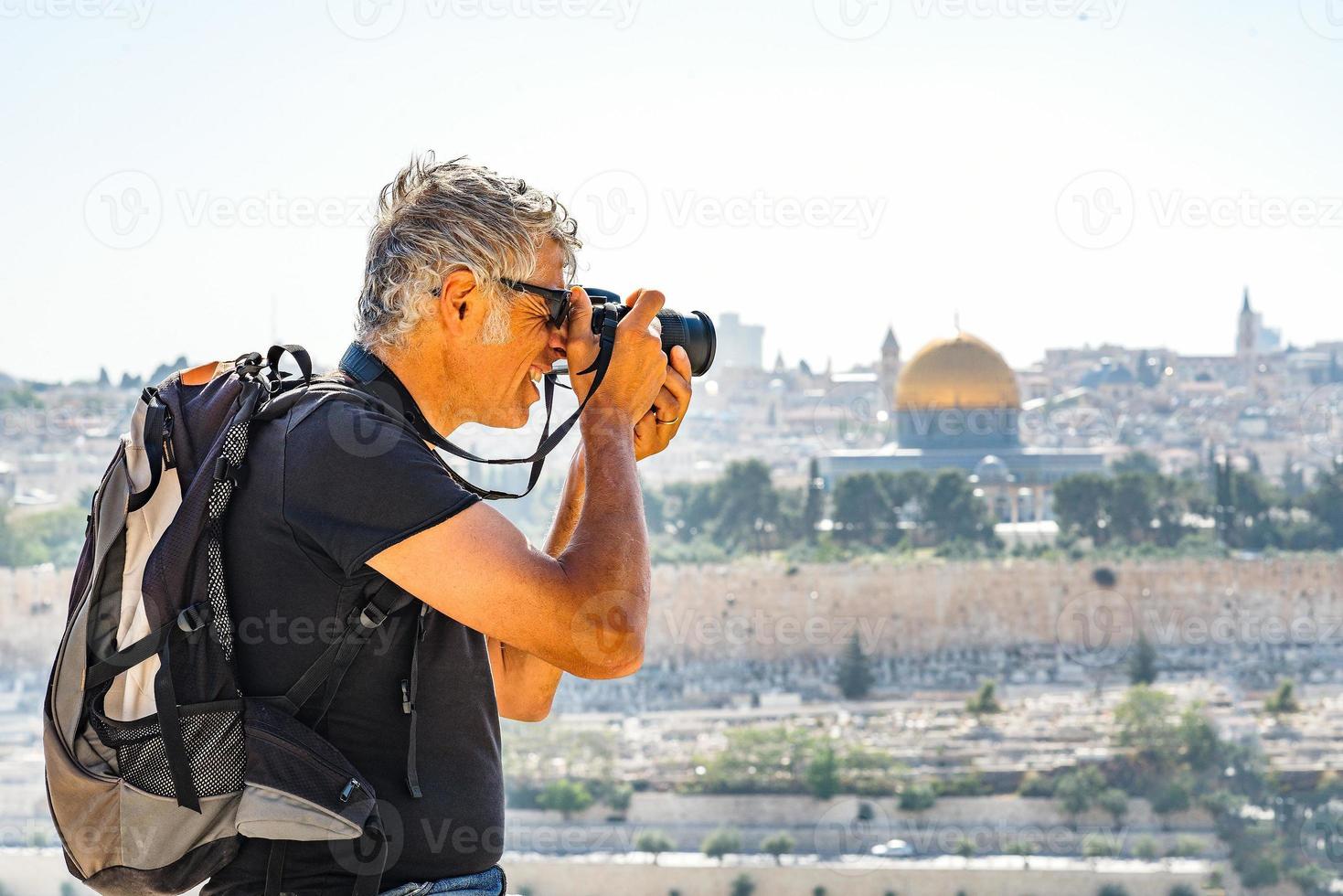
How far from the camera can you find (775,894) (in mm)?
10742

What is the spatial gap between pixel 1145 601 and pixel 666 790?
7.25 meters

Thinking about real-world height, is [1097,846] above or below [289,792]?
below

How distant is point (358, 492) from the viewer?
62 centimetres

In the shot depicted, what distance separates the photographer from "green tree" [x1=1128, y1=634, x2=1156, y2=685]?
654 inches

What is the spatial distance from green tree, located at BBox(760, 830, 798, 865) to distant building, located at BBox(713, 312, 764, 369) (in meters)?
24.3

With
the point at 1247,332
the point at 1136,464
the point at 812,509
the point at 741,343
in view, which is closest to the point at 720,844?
the point at 812,509

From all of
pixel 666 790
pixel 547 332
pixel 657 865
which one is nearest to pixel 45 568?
pixel 666 790

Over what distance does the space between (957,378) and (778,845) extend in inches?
426

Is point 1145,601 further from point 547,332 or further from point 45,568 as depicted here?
point 547,332

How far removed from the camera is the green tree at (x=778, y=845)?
11.9 meters

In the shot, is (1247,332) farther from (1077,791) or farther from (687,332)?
(687,332)

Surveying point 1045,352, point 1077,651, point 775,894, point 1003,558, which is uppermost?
point 1045,352

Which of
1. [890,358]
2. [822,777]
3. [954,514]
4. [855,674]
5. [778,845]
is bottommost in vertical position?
[778,845]

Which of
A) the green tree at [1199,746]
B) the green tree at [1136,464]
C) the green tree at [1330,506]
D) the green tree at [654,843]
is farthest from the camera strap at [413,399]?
the green tree at [1136,464]
